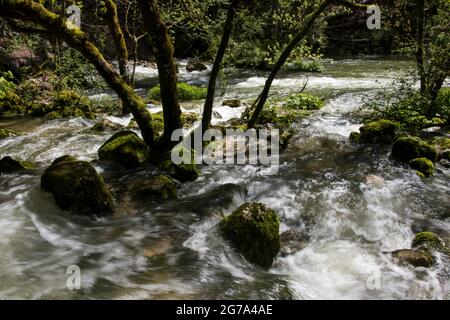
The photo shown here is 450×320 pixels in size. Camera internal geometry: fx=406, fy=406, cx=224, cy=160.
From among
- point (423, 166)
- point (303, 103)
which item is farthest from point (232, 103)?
point (423, 166)

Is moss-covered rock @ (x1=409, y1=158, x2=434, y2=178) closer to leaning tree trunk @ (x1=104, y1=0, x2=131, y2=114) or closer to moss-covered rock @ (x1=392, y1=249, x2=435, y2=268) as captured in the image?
moss-covered rock @ (x1=392, y1=249, x2=435, y2=268)

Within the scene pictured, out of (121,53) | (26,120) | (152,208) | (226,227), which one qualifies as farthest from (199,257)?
(26,120)

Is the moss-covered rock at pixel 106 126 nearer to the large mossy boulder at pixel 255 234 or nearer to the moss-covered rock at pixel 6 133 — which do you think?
the moss-covered rock at pixel 6 133

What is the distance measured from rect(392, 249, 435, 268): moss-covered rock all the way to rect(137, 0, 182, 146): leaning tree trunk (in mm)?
4768

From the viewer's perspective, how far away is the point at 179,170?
8.41 m

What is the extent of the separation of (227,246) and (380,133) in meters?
6.85

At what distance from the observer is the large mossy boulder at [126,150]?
28.2ft

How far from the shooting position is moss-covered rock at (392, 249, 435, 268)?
5.51 meters

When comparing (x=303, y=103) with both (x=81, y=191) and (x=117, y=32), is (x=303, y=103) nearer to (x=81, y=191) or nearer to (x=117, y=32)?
(x=117, y=32)

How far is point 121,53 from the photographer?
11.9 metres

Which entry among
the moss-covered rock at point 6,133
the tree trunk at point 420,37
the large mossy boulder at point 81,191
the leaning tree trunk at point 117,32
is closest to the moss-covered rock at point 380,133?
the tree trunk at point 420,37

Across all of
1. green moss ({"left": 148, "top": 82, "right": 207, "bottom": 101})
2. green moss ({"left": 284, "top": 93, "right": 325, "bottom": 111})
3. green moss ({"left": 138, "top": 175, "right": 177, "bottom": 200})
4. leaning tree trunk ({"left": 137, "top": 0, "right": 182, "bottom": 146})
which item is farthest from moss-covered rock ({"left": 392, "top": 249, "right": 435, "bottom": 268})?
green moss ({"left": 148, "top": 82, "right": 207, "bottom": 101})
